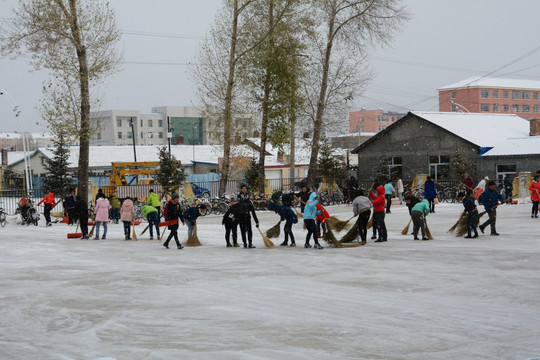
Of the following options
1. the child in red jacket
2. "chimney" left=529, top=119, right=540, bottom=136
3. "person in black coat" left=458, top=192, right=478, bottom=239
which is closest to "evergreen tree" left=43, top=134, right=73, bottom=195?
"chimney" left=529, top=119, right=540, bottom=136

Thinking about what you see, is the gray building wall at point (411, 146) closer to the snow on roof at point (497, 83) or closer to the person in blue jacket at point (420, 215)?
the person in blue jacket at point (420, 215)

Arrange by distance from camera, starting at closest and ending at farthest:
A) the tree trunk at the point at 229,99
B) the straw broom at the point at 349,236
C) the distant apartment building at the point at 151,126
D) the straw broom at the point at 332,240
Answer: the straw broom at the point at 332,240
the straw broom at the point at 349,236
the tree trunk at the point at 229,99
the distant apartment building at the point at 151,126

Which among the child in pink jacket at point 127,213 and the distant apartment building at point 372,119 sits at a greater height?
the distant apartment building at point 372,119

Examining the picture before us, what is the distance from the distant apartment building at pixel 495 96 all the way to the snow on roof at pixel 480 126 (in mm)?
71680

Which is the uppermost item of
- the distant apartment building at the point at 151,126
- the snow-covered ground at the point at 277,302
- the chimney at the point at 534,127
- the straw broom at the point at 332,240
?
the distant apartment building at the point at 151,126

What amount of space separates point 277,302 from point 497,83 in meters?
124

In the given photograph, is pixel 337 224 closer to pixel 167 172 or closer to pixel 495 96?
pixel 167 172

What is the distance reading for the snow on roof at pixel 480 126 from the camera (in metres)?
47.2

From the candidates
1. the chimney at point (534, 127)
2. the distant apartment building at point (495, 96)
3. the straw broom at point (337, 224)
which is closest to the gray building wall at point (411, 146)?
the chimney at point (534, 127)

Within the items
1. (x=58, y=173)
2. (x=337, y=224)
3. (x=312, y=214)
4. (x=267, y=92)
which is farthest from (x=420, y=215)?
(x=58, y=173)

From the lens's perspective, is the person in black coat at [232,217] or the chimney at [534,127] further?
the chimney at [534,127]

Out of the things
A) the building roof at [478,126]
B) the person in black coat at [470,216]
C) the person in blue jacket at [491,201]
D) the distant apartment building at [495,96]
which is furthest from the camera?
the distant apartment building at [495,96]

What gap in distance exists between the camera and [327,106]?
46750 millimetres

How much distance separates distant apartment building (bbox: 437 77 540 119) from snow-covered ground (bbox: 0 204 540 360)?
110849mm
